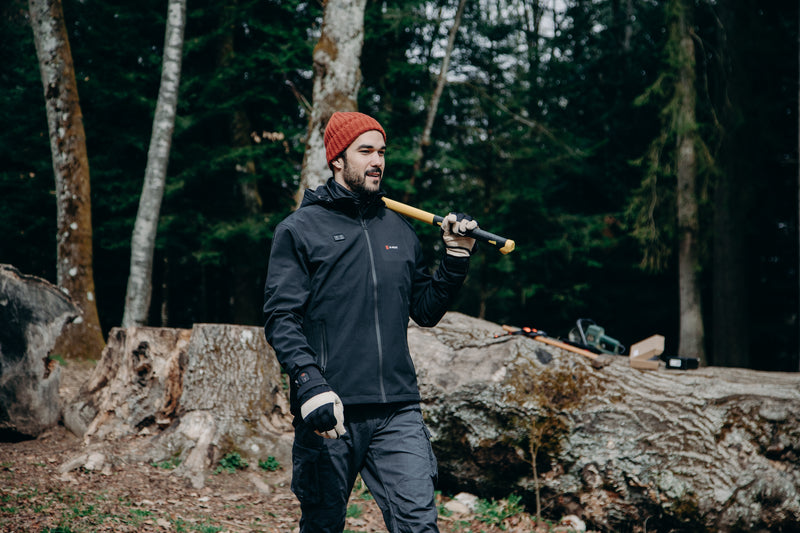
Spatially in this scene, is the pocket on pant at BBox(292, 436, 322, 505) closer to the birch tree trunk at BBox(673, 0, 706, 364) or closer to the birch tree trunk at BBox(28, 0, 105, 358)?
the birch tree trunk at BBox(28, 0, 105, 358)

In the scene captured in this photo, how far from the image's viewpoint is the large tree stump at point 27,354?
6121 millimetres

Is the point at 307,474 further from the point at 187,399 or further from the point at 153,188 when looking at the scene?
the point at 153,188

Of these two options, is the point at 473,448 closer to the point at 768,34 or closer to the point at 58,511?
the point at 58,511

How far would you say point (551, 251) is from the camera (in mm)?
15852

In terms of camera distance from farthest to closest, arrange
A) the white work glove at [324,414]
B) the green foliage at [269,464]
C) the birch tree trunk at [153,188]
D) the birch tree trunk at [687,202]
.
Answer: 1. the birch tree trunk at [687,202]
2. the birch tree trunk at [153,188]
3. the green foliage at [269,464]
4. the white work glove at [324,414]

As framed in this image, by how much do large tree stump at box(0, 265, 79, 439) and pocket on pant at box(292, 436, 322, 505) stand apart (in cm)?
494

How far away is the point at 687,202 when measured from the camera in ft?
43.8

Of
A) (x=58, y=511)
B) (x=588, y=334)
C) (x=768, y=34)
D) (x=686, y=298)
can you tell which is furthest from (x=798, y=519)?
(x=768, y=34)

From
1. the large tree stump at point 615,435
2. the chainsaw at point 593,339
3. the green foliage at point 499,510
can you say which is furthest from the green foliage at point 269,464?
the chainsaw at point 593,339

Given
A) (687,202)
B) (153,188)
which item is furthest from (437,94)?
(153,188)

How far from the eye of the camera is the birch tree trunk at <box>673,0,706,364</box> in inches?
514

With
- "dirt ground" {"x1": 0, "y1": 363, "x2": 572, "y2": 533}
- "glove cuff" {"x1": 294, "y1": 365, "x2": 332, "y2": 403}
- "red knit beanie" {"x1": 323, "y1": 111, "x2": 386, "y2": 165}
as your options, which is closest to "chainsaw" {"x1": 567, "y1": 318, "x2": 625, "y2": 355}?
"dirt ground" {"x1": 0, "y1": 363, "x2": 572, "y2": 533}

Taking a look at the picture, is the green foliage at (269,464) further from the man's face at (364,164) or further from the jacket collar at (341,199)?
the man's face at (364,164)

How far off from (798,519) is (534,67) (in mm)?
14008
